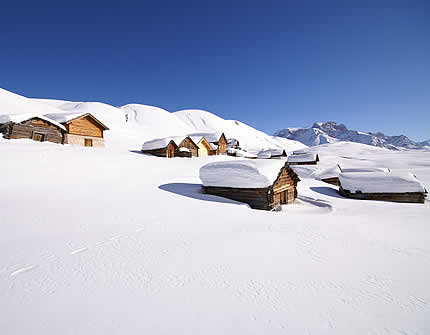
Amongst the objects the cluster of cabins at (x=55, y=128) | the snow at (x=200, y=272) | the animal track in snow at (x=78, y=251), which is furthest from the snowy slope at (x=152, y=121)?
the animal track in snow at (x=78, y=251)

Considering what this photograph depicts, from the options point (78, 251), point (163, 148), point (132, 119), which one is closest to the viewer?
point (78, 251)

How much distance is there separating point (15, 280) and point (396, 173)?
22392mm

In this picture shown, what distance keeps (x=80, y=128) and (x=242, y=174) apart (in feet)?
72.8

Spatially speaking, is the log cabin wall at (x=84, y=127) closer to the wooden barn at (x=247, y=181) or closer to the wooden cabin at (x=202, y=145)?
the wooden cabin at (x=202, y=145)

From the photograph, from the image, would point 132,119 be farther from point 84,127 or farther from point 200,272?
point 200,272

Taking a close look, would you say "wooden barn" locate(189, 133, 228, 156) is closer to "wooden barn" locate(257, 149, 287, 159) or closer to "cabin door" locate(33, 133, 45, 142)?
"wooden barn" locate(257, 149, 287, 159)

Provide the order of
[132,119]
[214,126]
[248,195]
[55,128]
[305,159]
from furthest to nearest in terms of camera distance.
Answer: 1. [214,126]
2. [132,119]
3. [305,159]
4. [55,128]
5. [248,195]

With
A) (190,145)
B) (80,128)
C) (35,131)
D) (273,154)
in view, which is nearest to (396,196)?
(190,145)

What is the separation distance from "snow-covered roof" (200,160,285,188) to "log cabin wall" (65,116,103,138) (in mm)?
19463

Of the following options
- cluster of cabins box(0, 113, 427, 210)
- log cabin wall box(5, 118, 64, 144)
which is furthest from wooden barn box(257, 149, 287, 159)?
log cabin wall box(5, 118, 64, 144)

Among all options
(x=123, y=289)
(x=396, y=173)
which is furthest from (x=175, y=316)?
(x=396, y=173)

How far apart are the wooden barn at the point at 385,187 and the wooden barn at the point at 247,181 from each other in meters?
8.81

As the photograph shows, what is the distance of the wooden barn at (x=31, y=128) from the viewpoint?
671 inches

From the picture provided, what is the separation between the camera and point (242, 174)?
1024cm
